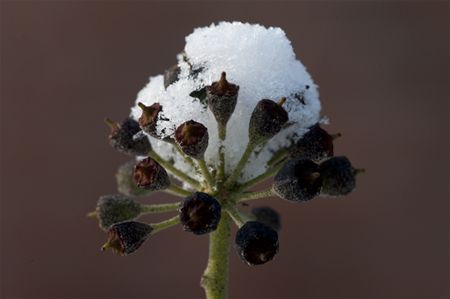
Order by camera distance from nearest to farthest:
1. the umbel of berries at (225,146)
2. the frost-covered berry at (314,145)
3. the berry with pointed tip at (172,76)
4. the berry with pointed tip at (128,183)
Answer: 1. the umbel of berries at (225,146)
2. the frost-covered berry at (314,145)
3. the berry with pointed tip at (172,76)
4. the berry with pointed tip at (128,183)

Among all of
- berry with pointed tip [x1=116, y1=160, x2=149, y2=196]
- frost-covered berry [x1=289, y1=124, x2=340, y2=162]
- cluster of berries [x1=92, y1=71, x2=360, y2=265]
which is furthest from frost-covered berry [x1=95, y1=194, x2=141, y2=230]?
frost-covered berry [x1=289, y1=124, x2=340, y2=162]

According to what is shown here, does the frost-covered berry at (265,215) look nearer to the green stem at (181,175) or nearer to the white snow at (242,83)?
the white snow at (242,83)

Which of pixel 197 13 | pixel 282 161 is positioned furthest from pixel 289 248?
pixel 282 161

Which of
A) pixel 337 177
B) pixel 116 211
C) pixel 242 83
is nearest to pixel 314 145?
pixel 337 177

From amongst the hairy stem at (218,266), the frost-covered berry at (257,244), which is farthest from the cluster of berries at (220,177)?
the hairy stem at (218,266)

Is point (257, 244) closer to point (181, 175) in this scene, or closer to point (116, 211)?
point (181, 175)

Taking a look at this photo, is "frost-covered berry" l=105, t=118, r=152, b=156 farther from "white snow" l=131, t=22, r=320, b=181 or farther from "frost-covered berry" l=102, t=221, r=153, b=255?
"frost-covered berry" l=102, t=221, r=153, b=255
